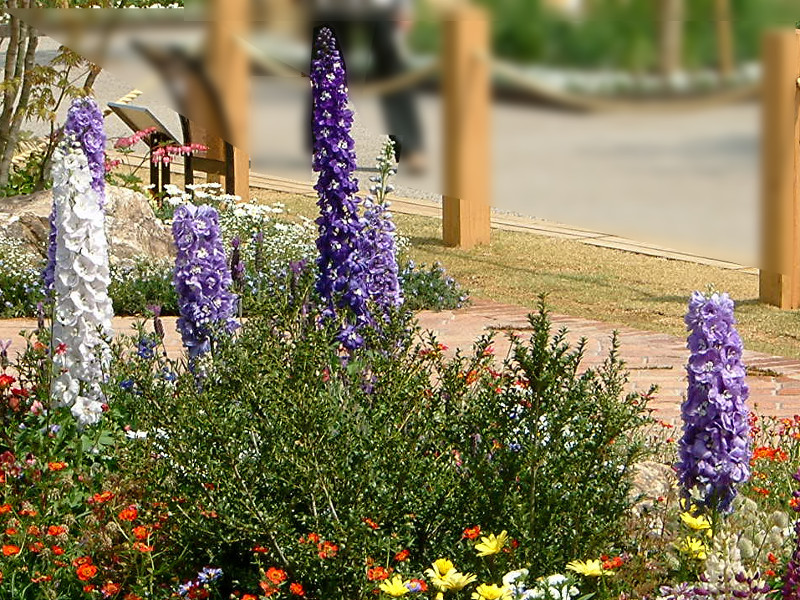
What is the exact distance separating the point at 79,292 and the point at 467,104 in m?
3.61

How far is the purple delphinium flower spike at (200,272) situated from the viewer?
13.0ft

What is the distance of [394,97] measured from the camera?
26.0 inches

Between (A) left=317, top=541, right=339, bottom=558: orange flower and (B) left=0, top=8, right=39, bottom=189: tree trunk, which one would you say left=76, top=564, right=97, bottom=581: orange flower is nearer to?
(A) left=317, top=541, right=339, bottom=558: orange flower

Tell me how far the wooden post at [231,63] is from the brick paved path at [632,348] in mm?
5160

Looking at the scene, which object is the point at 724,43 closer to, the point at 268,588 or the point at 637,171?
the point at 637,171

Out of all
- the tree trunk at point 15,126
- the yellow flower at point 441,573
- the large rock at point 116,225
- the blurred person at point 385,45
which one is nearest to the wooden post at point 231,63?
the blurred person at point 385,45

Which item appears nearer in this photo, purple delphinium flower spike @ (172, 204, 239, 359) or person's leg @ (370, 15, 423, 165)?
person's leg @ (370, 15, 423, 165)

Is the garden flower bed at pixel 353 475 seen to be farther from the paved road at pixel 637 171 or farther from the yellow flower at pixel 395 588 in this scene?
the paved road at pixel 637 171

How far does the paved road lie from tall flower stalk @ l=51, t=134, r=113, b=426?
11.4ft

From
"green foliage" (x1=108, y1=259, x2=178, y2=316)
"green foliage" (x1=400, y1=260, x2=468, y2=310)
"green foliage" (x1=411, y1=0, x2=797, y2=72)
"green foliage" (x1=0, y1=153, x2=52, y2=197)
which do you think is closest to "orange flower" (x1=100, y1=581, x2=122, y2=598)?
"green foliage" (x1=411, y1=0, x2=797, y2=72)

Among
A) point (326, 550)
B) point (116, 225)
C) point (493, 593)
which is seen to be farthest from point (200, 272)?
point (116, 225)

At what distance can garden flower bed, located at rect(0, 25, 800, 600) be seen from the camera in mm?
2801

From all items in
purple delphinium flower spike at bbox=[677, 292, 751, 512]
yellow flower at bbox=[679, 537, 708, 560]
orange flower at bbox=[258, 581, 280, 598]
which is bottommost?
yellow flower at bbox=[679, 537, 708, 560]

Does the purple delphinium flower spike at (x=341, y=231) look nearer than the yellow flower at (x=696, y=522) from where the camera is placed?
No
